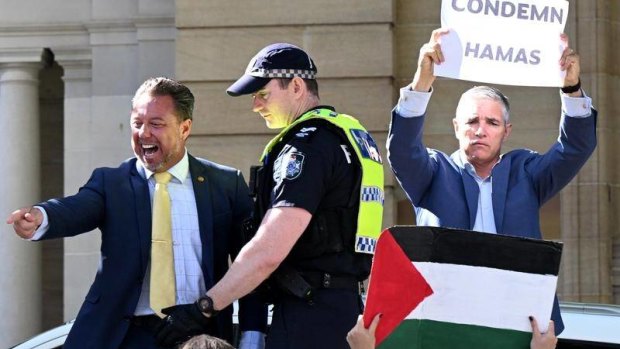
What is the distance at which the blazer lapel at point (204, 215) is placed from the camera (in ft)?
19.6

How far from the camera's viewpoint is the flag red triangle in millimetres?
4742

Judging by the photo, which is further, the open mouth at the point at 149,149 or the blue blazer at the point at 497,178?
the open mouth at the point at 149,149

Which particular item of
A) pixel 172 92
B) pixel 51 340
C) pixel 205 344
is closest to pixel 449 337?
pixel 205 344

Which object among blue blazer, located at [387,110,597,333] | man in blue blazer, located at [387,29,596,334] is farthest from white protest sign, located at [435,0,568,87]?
blue blazer, located at [387,110,597,333]

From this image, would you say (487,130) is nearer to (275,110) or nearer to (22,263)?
(275,110)

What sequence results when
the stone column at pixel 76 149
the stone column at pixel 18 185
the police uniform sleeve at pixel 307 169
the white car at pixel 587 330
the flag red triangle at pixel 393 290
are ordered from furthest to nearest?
1. the stone column at pixel 18 185
2. the stone column at pixel 76 149
3. the white car at pixel 587 330
4. the police uniform sleeve at pixel 307 169
5. the flag red triangle at pixel 393 290

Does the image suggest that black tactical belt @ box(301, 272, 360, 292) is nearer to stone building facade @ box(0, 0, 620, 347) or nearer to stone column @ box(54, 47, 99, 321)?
stone building facade @ box(0, 0, 620, 347)

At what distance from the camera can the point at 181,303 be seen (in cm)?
586

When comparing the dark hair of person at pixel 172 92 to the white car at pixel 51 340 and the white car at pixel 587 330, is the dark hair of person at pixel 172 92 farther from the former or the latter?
the white car at pixel 51 340

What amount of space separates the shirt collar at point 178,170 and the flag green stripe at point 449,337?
1.55 meters

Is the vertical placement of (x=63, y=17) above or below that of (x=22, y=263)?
above

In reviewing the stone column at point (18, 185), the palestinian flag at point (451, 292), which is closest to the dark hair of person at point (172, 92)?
the palestinian flag at point (451, 292)

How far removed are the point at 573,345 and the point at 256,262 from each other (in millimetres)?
1637

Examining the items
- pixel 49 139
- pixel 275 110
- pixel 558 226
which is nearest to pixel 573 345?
pixel 275 110
